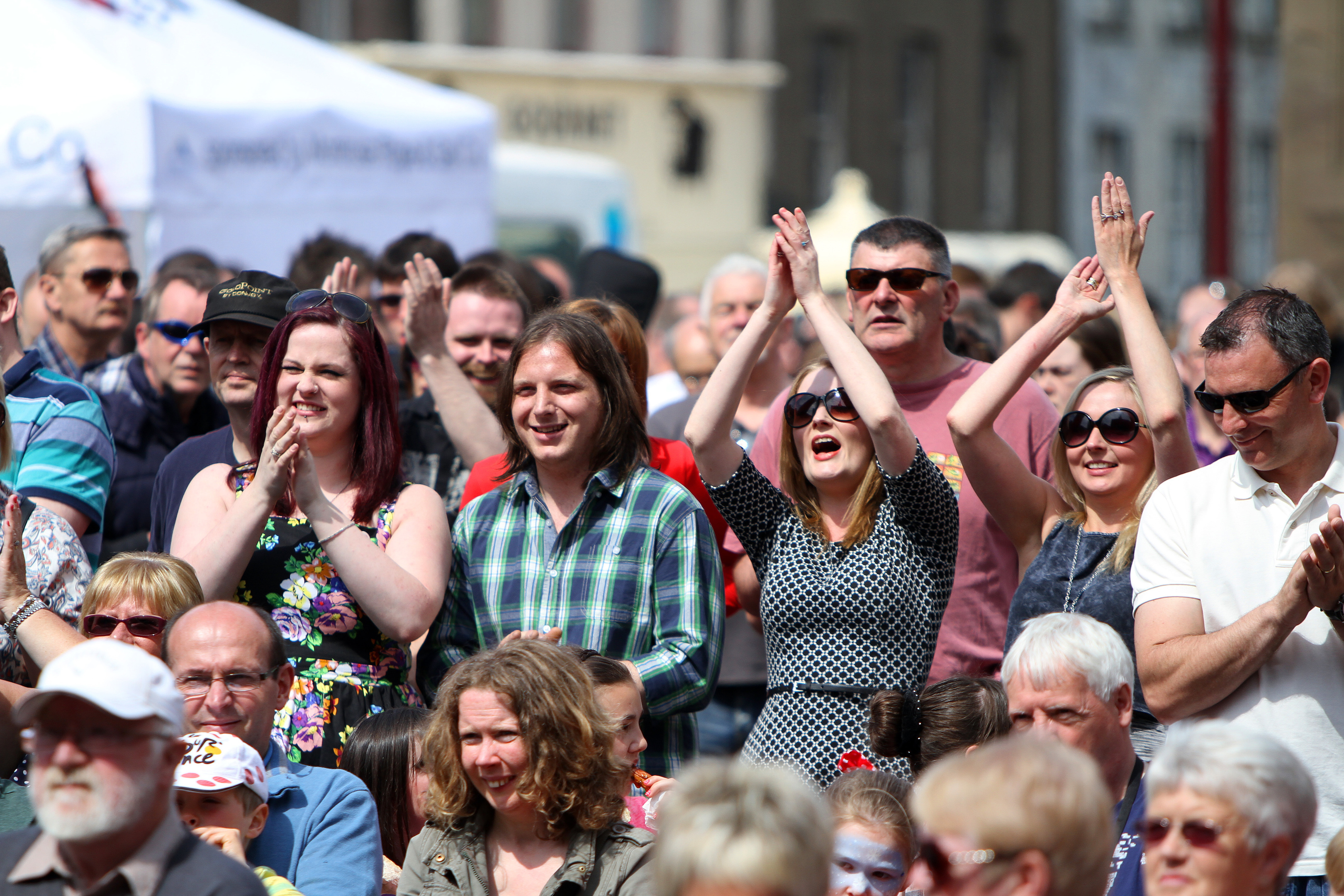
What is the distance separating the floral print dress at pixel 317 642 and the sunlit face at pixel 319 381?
0.26 m

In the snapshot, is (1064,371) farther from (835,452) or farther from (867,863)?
(867,863)

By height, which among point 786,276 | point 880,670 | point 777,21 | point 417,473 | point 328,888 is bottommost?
point 328,888

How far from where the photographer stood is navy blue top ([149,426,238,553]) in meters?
4.55

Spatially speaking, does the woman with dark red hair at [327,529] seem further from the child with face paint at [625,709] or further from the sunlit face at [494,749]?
the sunlit face at [494,749]

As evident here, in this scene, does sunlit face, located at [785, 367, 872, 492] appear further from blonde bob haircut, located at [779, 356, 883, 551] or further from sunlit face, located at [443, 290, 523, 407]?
sunlit face, located at [443, 290, 523, 407]

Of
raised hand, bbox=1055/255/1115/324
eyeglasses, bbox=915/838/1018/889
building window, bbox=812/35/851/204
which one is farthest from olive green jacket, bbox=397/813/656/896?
building window, bbox=812/35/851/204

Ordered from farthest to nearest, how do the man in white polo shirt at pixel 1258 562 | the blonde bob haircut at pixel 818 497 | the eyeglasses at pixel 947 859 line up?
the blonde bob haircut at pixel 818 497
the man in white polo shirt at pixel 1258 562
the eyeglasses at pixel 947 859

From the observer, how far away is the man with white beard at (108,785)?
247 centimetres

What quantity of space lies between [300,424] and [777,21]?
23.4 metres

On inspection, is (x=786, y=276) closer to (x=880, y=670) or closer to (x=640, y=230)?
(x=880, y=670)

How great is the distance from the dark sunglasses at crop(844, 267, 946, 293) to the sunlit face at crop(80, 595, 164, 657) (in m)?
2.10

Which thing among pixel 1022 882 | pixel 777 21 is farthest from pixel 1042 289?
pixel 777 21

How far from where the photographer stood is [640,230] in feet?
81.5

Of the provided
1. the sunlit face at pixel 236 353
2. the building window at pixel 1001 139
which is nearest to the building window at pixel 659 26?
the building window at pixel 1001 139
